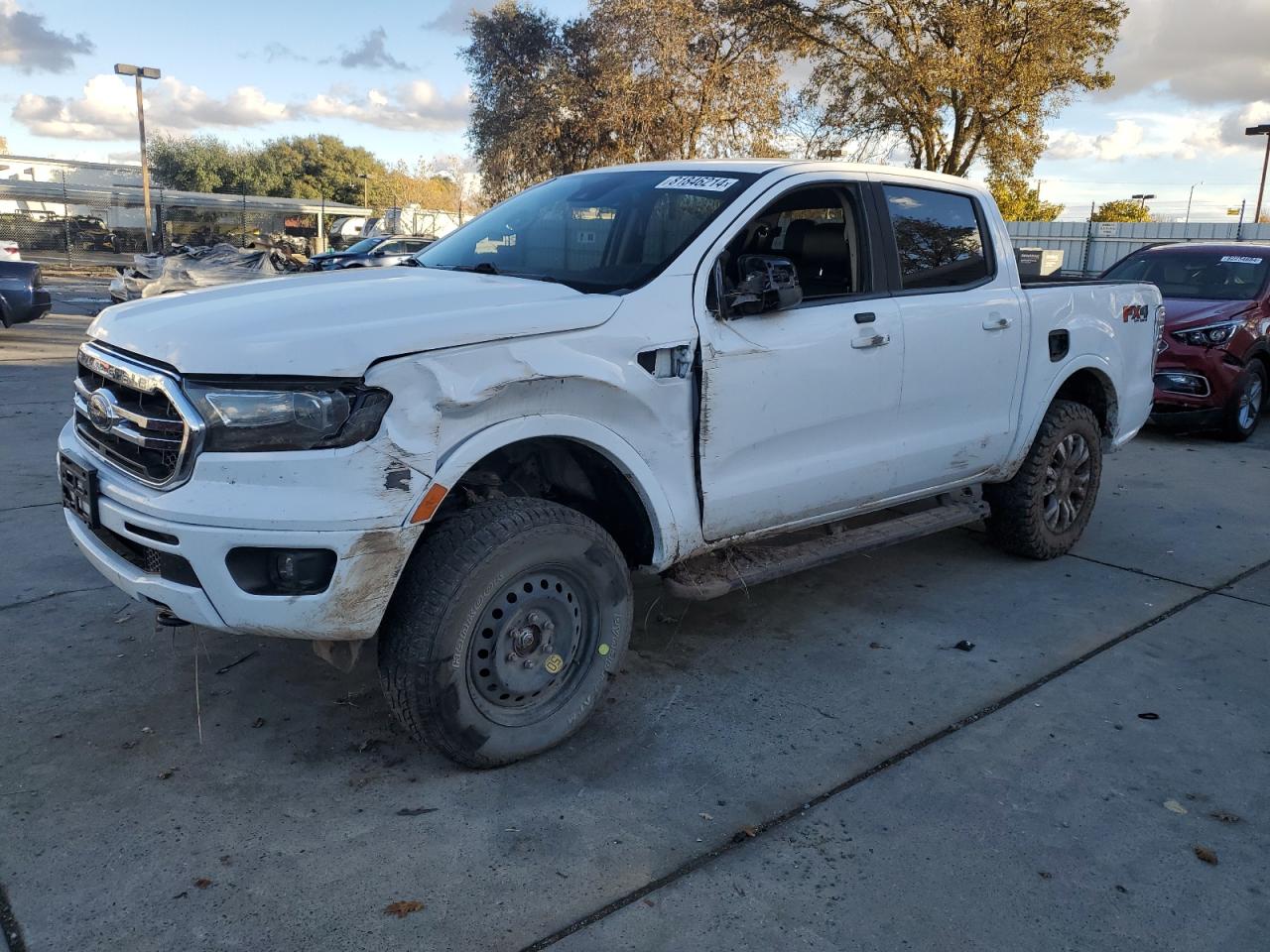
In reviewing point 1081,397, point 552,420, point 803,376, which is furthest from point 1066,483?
point 552,420

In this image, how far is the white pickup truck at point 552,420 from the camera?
2.88 m

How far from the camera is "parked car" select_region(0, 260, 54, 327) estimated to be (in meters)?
13.1

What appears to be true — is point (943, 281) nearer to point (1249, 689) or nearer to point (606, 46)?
point (1249, 689)

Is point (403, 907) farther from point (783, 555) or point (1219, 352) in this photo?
point (1219, 352)

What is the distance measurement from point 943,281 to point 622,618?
2290 mm

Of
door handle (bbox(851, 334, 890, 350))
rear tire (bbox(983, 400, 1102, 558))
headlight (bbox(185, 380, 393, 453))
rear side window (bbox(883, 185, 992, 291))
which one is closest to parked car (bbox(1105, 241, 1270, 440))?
rear tire (bbox(983, 400, 1102, 558))

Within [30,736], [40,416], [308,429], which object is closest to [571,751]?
[308,429]

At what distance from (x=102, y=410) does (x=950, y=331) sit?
3.36 m

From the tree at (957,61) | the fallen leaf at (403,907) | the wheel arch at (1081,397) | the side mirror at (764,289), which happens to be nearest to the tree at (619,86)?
the tree at (957,61)

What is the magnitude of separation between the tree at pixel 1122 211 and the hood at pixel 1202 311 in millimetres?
46872

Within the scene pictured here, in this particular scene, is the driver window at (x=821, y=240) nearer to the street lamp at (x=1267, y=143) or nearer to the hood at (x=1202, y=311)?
the hood at (x=1202, y=311)

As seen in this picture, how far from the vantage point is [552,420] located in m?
3.26

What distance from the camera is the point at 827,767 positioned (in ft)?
11.2

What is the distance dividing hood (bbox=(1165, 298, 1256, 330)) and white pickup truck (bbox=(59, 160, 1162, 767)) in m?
4.93
